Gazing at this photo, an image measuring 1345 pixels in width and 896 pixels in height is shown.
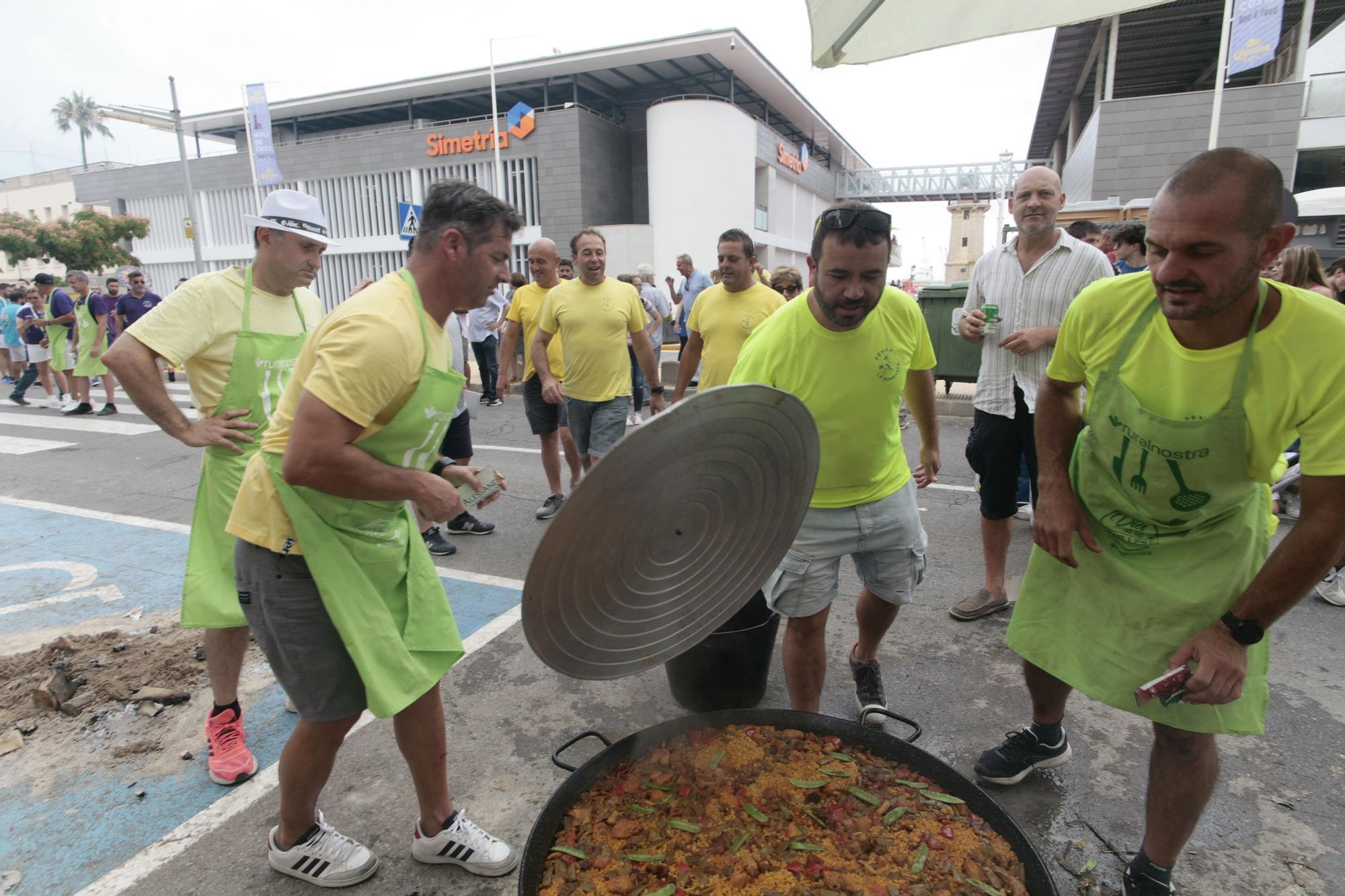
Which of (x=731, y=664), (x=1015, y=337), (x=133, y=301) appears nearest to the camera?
(x=731, y=664)

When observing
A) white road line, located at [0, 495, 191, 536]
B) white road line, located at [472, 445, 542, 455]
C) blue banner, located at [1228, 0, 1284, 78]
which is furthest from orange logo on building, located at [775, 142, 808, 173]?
white road line, located at [0, 495, 191, 536]

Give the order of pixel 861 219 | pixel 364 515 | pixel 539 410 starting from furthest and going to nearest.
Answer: pixel 539 410
pixel 861 219
pixel 364 515

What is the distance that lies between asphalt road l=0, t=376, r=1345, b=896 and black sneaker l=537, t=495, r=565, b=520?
42.8 inches

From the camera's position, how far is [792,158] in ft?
105

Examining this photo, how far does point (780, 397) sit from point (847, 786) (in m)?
1.16

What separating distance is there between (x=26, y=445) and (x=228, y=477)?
8.93 metres

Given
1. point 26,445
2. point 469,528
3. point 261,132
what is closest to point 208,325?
point 469,528

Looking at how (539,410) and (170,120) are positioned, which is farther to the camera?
(170,120)

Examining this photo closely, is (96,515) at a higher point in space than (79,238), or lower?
Result: lower

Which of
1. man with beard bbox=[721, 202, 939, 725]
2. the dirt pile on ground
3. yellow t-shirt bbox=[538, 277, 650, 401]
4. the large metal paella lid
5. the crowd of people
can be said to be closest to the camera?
the large metal paella lid

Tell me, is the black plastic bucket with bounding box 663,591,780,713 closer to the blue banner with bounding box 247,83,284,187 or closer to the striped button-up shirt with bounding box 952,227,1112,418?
the striped button-up shirt with bounding box 952,227,1112,418

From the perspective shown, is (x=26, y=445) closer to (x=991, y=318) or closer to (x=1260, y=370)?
(x=991, y=318)

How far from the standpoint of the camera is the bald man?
356 centimetres

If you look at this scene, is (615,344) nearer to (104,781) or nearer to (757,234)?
(104,781)
